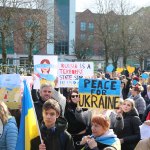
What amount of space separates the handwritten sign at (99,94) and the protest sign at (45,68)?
245cm

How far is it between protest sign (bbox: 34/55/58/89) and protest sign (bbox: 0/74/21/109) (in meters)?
1.77

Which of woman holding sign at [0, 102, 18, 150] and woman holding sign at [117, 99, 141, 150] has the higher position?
woman holding sign at [0, 102, 18, 150]

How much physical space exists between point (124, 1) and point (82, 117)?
1412 inches

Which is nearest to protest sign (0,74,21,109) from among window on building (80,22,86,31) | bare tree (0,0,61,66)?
bare tree (0,0,61,66)

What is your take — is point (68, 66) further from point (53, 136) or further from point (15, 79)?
point (53, 136)

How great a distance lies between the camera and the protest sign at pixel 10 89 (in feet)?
20.6

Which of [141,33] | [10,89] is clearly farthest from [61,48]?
[10,89]

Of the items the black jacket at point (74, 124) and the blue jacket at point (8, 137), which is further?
the black jacket at point (74, 124)

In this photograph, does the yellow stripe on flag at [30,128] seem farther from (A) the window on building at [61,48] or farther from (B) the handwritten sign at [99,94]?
(A) the window on building at [61,48]

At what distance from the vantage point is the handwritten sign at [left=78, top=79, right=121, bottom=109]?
5617mm

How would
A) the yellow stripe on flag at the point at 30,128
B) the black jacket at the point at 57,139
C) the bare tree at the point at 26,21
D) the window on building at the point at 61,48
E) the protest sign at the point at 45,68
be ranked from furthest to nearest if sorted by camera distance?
the window on building at the point at 61,48 < the bare tree at the point at 26,21 < the protest sign at the point at 45,68 < the black jacket at the point at 57,139 < the yellow stripe on flag at the point at 30,128

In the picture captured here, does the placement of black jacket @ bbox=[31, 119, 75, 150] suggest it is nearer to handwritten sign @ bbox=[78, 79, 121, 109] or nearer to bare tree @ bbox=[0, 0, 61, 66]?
handwritten sign @ bbox=[78, 79, 121, 109]

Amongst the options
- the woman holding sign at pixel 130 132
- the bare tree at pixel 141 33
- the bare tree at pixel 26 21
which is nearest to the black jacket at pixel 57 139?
the woman holding sign at pixel 130 132

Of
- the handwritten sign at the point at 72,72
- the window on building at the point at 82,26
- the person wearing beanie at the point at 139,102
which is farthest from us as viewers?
the window on building at the point at 82,26
